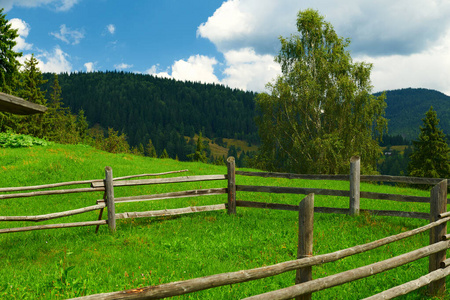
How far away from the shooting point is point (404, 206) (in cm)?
1306

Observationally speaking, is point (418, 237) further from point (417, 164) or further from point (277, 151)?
point (417, 164)

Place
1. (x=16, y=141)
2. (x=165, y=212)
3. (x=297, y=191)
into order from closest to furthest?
(x=165, y=212) < (x=297, y=191) < (x=16, y=141)

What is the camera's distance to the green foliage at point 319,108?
2814 cm

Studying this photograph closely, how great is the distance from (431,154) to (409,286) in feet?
112

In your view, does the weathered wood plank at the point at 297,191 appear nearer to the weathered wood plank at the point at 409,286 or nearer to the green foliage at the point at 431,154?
the weathered wood plank at the point at 409,286

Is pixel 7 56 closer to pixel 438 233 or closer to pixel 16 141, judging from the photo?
pixel 16 141

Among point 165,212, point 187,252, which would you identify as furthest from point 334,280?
point 165,212

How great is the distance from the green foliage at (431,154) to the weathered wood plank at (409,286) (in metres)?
31.6

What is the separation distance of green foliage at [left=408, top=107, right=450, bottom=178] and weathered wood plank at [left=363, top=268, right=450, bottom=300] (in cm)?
3164

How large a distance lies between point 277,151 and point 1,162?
21889 mm

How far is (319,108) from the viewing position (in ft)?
97.0

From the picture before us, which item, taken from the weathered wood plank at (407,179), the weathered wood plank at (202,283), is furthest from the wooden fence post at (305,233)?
the weathered wood plank at (407,179)

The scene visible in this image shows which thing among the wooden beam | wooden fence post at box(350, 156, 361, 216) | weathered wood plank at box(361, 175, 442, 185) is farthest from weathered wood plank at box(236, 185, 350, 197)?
the wooden beam

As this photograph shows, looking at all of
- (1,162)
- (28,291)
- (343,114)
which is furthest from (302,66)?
(28,291)
